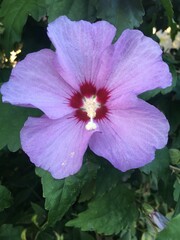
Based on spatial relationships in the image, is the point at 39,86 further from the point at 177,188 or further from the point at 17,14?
the point at 177,188

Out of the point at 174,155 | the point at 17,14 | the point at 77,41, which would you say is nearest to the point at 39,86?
the point at 77,41

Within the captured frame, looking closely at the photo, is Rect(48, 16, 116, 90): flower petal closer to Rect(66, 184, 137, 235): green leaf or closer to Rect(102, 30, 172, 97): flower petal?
Rect(102, 30, 172, 97): flower petal

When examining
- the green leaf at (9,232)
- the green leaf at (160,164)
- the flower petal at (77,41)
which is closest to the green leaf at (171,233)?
the green leaf at (160,164)

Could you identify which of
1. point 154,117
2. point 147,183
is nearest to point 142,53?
point 154,117

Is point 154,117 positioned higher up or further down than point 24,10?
further down

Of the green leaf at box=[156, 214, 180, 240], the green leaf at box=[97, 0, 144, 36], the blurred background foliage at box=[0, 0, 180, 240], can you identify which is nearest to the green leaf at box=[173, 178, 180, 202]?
the blurred background foliage at box=[0, 0, 180, 240]

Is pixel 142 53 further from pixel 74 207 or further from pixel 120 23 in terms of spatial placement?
pixel 74 207

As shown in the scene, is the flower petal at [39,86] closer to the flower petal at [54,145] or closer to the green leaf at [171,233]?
the flower petal at [54,145]
